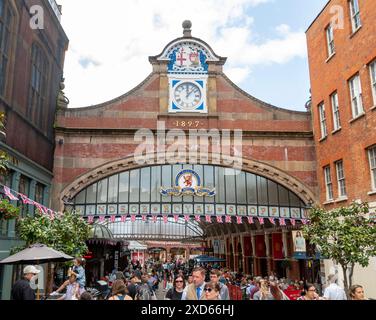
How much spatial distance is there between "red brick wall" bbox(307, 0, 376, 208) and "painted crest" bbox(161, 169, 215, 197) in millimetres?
6756

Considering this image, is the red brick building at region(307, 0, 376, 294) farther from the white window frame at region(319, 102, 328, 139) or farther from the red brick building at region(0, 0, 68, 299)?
the red brick building at region(0, 0, 68, 299)

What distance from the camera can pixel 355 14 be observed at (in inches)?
663

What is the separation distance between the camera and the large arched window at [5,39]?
14.3 metres

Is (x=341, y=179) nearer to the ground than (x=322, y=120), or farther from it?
nearer to the ground

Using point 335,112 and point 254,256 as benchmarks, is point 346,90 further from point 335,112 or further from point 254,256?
point 254,256

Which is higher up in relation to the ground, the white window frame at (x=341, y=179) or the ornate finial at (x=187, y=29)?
the ornate finial at (x=187, y=29)

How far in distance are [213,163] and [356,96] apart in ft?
26.9

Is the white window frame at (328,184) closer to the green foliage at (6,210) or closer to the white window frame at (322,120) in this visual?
the white window frame at (322,120)

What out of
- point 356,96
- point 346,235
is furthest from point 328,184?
point 346,235

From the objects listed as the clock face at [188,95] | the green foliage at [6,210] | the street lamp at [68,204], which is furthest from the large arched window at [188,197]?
the green foliage at [6,210]

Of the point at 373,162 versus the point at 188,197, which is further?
the point at 188,197

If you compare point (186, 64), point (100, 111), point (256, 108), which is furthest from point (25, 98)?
point (256, 108)
